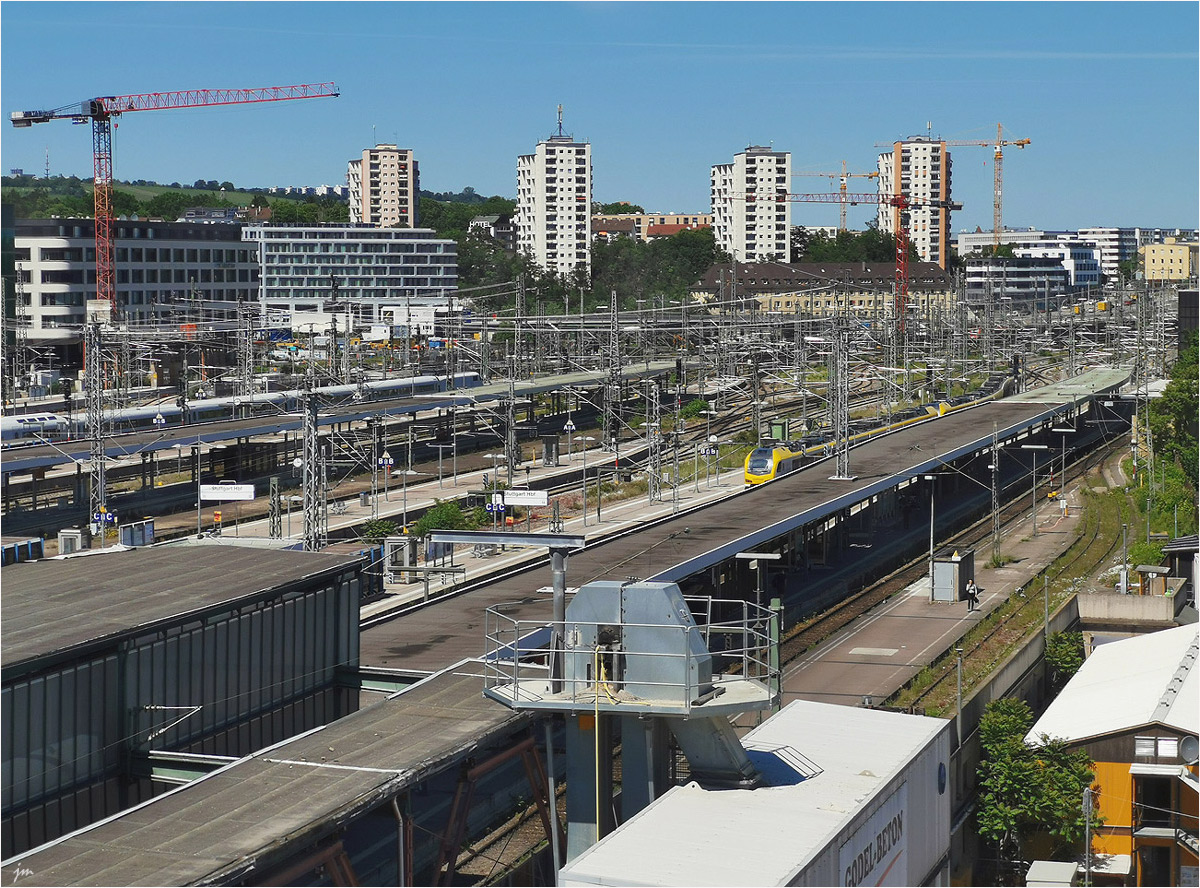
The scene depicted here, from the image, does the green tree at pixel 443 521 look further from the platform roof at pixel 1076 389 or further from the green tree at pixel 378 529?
the platform roof at pixel 1076 389

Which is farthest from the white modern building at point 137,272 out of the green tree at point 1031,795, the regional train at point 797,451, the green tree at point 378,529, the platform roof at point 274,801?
the platform roof at point 274,801

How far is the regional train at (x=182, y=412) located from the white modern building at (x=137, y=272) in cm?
1572

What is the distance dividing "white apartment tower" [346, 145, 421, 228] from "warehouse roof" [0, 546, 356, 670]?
127795mm

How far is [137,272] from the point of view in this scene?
84.6 m

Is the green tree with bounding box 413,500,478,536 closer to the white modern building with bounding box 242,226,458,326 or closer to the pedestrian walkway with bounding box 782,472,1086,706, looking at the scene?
the pedestrian walkway with bounding box 782,472,1086,706

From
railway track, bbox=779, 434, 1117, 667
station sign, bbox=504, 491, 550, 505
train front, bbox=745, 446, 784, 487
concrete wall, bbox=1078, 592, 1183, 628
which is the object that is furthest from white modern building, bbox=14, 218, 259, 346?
concrete wall, bbox=1078, 592, 1183, 628

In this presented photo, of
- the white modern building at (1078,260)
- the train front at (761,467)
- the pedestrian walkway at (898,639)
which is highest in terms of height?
the white modern building at (1078,260)

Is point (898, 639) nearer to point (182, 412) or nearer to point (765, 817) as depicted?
point (765, 817)

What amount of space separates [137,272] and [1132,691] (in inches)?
2888

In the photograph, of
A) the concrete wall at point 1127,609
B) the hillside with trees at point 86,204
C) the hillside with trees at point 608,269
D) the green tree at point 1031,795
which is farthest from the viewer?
the hillside with trees at point 608,269

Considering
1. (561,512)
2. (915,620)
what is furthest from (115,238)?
(915,620)

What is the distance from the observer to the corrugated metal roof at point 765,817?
1006cm

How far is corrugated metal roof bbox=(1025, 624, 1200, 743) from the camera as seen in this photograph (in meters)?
18.5

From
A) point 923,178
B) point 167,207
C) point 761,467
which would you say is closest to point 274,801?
point 761,467
